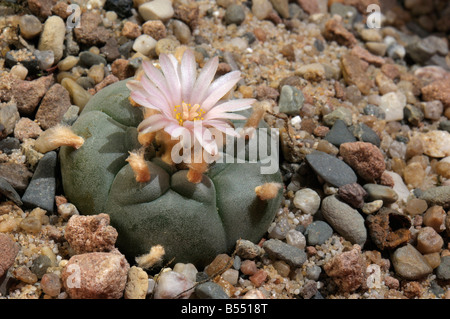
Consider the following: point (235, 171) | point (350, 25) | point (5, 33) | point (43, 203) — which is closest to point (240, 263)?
point (235, 171)

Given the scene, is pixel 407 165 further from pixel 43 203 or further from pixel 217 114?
pixel 43 203

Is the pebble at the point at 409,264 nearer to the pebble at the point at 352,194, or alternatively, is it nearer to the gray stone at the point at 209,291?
the pebble at the point at 352,194

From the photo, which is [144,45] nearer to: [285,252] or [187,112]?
[187,112]

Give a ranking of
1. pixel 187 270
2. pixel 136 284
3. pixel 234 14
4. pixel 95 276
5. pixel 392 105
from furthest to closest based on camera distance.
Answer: pixel 234 14, pixel 392 105, pixel 187 270, pixel 136 284, pixel 95 276

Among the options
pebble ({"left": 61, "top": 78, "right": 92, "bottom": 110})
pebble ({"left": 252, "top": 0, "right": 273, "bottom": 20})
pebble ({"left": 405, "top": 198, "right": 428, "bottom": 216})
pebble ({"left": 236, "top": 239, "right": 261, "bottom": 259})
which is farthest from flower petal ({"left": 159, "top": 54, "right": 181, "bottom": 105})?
pebble ({"left": 252, "top": 0, "right": 273, "bottom": 20})

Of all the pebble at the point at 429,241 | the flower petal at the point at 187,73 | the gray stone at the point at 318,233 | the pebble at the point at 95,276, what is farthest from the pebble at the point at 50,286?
the pebble at the point at 429,241

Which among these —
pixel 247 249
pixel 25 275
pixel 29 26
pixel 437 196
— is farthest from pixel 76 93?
pixel 437 196
